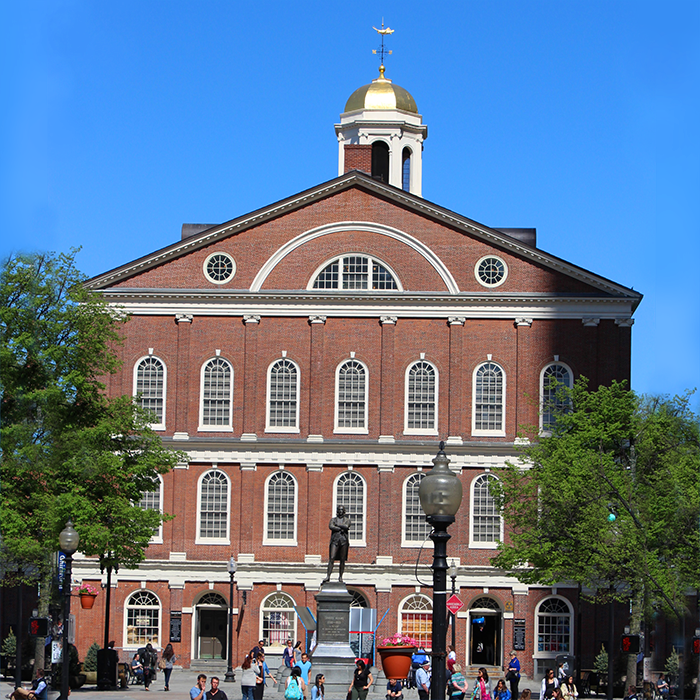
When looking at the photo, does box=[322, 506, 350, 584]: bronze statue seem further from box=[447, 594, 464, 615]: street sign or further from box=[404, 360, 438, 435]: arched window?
box=[404, 360, 438, 435]: arched window

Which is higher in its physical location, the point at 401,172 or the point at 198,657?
the point at 401,172

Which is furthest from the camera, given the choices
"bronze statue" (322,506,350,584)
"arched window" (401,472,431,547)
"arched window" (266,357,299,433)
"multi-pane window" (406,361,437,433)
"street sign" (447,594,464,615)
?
"arched window" (266,357,299,433)

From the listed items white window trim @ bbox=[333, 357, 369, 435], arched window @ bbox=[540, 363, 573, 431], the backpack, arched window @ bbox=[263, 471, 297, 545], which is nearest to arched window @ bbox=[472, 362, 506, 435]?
arched window @ bbox=[540, 363, 573, 431]

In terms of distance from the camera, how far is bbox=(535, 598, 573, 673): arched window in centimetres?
5622

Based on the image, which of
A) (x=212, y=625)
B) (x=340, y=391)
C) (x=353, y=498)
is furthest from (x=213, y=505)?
(x=340, y=391)

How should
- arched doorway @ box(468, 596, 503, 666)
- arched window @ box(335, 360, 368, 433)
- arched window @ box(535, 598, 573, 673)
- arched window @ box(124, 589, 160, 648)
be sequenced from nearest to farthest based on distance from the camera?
1. arched window @ box(535, 598, 573, 673)
2. arched doorway @ box(468, 596, 503, 666)
3. arched window @ box(124, 589, 160, 648)
4. arched window @ box(335, 360, 368, 433)

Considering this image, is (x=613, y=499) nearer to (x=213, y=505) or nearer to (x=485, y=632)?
(x=485, y=632)

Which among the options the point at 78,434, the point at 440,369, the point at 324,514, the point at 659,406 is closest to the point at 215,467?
the point at 324,514

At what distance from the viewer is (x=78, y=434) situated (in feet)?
143

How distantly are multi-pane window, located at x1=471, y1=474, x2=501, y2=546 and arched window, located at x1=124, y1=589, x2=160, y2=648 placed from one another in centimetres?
1369

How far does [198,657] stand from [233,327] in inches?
551

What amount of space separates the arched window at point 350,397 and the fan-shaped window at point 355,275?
3.39m

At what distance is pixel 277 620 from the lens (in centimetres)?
5731

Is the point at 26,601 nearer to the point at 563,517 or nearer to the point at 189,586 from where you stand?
the point at 189,586
